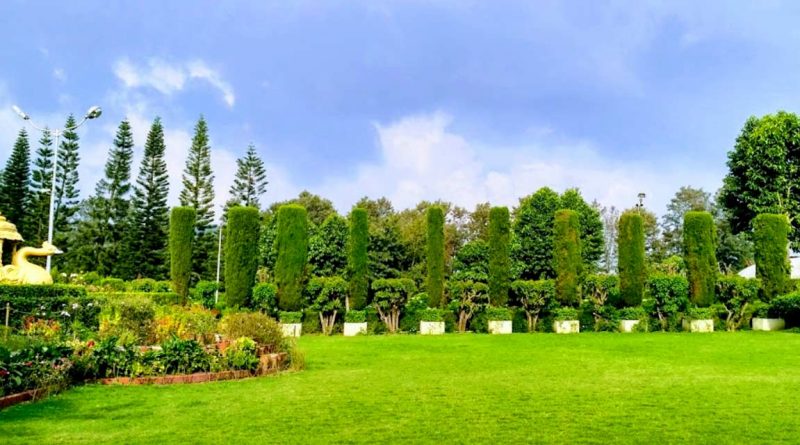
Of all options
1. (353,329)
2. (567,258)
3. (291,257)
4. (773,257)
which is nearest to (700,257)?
(773,257)

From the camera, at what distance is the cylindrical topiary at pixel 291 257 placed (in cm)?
1517

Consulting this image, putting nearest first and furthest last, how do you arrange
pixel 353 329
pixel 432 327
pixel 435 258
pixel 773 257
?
pixel 353 329 < pixel 432 327 < pixel 435 258 < pixel 773 257

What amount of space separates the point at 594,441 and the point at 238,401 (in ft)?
10.6

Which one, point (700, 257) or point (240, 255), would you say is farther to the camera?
point (700, 257)

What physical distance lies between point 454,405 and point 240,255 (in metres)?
11.2

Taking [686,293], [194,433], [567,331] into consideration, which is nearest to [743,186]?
[686,293]

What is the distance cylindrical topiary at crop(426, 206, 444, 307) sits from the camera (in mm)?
15750

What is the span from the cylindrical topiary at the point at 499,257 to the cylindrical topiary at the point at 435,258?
1351 millimetres

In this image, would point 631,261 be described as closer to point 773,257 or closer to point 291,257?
point 773,257

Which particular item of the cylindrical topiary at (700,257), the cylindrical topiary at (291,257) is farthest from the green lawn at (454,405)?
the cylindrical topiary at (700,257)

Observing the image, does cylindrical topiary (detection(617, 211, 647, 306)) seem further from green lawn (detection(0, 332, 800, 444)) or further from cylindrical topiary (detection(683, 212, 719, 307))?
green lawn (detection(0, 332, 800, 444))

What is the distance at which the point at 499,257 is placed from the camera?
15953 millimetres

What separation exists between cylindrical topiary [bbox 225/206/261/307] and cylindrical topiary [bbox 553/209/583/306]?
A: 8191 mm

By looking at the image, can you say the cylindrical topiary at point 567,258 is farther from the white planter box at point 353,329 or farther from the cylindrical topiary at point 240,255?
the cylindrical topiary at point 240,255
